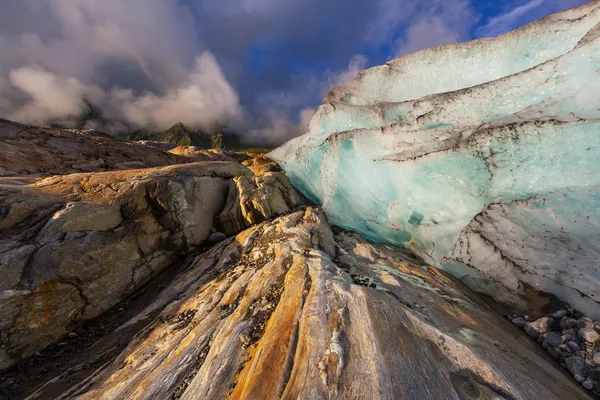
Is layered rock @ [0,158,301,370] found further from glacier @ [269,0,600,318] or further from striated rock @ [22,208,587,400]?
glacier @ [269,0,600,318]

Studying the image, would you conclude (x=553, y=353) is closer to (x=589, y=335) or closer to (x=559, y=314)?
(x=589, y=335)

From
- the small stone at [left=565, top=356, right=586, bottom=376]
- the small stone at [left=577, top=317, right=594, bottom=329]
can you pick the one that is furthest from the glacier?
the small stone at [left=565, top=356, right=586, bottom=376]

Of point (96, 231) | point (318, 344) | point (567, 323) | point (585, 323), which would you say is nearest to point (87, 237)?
point (96, 231)

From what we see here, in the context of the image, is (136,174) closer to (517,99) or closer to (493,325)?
(493,325)

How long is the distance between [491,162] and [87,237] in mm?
13109

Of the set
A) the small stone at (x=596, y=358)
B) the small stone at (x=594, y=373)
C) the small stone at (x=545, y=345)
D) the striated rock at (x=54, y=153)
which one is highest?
the striated rock at (x=54, y=153)

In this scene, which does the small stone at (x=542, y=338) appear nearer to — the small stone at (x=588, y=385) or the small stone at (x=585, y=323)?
the small stone at (x=585, y=323)

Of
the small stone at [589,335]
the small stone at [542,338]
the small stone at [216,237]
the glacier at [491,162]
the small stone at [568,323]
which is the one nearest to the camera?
the small stone at [589,335]

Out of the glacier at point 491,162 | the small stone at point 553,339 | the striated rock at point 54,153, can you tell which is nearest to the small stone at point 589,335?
the small stone at point 553,339

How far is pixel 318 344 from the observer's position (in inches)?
175

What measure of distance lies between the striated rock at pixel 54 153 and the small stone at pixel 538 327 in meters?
24.7

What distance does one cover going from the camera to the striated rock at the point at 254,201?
11.6 meters

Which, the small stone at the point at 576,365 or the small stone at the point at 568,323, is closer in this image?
the small stone at the point at 576,365

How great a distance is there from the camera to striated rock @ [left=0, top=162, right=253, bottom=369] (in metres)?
6.23
